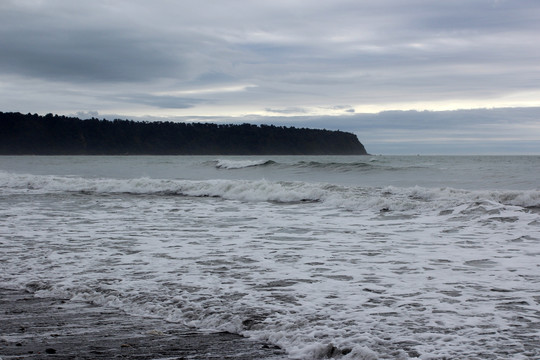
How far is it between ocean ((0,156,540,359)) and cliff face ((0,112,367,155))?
319 ft

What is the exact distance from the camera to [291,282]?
5.46 metres

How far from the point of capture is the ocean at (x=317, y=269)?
3.83m

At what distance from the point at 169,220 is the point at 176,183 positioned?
1018 cm

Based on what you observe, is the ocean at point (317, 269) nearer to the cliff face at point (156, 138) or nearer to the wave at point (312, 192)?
the wave at point (312, 192)

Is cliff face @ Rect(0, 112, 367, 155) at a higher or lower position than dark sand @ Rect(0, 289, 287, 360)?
higher

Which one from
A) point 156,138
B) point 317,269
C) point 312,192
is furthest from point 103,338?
point 156,138

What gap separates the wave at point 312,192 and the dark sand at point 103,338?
9.22 metres

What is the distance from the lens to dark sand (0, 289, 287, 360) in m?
3.44

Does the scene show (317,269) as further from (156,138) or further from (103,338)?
(156,138)

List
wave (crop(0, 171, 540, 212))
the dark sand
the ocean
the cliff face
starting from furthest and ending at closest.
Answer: the cliff face
wave (crop(0, 171, 540, 212))
the ocean
the dark sand

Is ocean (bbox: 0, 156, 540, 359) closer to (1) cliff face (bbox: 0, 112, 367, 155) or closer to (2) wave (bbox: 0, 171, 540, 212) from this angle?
(2) wave (bbox: 0, 171, 540, 212)

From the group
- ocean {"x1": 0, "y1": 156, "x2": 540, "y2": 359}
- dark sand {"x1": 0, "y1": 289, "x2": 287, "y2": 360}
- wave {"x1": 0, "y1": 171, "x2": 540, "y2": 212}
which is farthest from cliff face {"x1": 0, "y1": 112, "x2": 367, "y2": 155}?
dark sand {"x1": 0, "y1": 289, "x2": 287, "y2": 360}

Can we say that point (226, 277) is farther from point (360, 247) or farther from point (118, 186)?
point (118, 186)

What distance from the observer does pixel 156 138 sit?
119000mm
